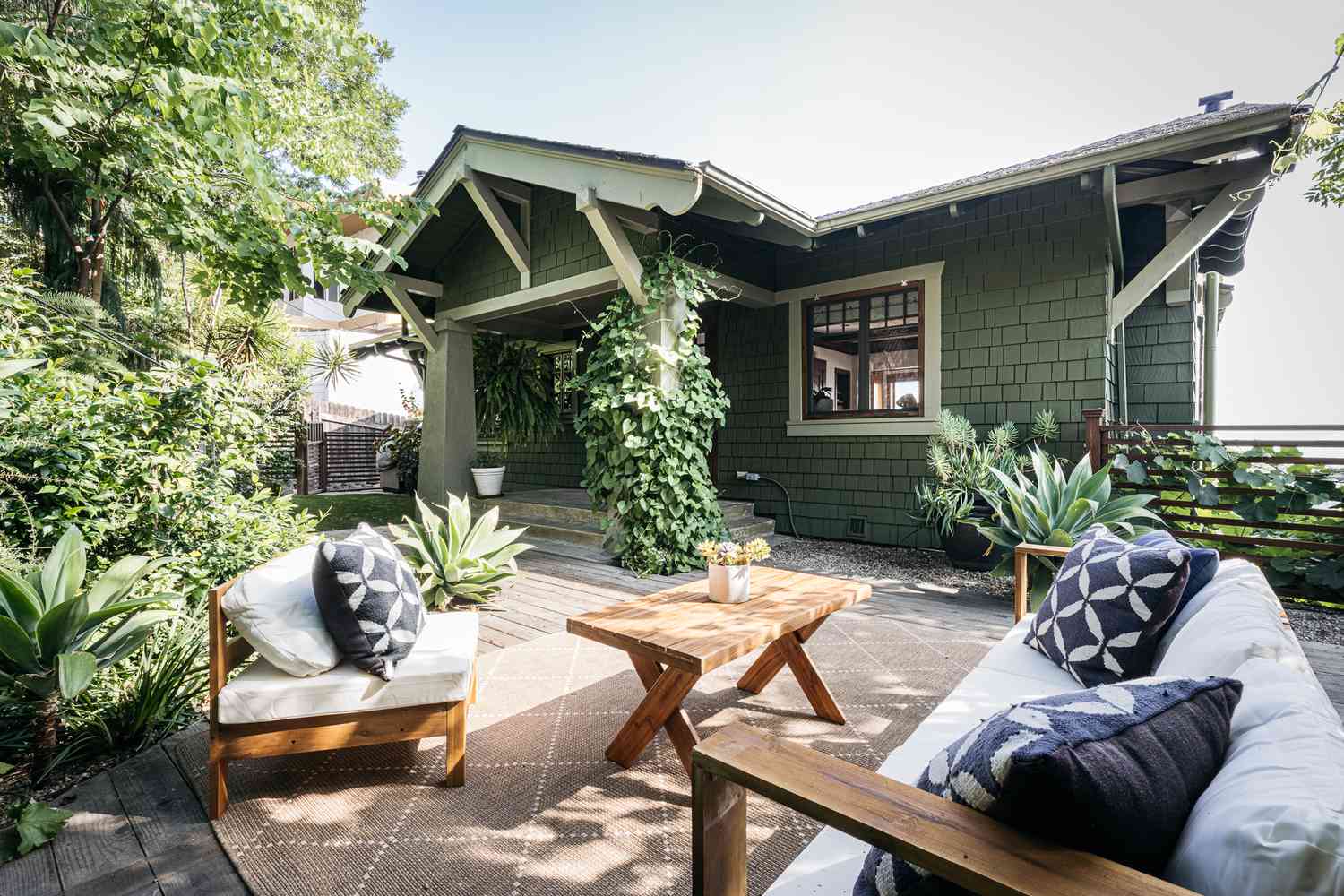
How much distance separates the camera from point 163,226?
376 centimetres

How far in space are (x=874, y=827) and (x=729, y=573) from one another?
157 centimetres

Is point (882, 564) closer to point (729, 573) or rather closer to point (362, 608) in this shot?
point (729, 573)

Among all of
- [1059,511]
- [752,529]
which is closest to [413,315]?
[752,529]

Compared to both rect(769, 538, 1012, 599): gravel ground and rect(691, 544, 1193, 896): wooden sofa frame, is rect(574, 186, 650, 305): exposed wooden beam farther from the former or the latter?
rect(691, 544, 1193, 896): wooden sofa frame

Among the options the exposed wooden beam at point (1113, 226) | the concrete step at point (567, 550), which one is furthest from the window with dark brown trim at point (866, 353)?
the concrete step at point (567, 550)

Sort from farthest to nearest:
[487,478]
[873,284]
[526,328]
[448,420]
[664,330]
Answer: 1. [526,328]
2. [487,478]
3. [448,420]
4. [873,284]
5. [664,330]

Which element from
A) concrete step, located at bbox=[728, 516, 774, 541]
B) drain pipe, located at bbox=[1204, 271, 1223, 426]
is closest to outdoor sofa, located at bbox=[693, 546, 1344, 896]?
concrete step, located at bbox=[728, 516, 774, 541]

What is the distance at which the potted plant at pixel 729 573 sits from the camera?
2.41 m

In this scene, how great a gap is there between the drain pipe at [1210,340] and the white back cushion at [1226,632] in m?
5.90

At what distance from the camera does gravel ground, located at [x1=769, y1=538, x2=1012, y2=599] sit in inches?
184

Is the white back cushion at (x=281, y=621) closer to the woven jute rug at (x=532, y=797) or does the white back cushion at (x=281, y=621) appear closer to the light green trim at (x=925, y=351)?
the woven jute rug at (x=532, y=797)

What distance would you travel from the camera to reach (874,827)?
0.83 m

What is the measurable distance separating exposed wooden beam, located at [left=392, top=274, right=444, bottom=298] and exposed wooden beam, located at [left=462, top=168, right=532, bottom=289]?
4.89ft

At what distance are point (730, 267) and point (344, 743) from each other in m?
5.38
